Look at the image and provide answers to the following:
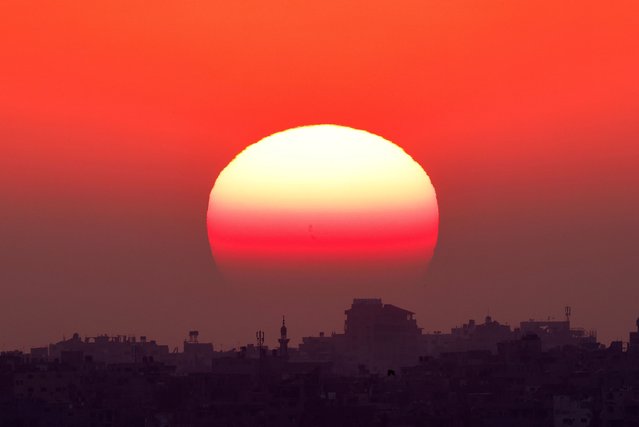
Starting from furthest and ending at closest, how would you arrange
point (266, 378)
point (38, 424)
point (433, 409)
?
1. point (266, 378)
2. point (433, 409)
3. point (38, 424)

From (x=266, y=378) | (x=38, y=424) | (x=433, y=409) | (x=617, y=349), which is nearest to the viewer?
(x=38, y=424)

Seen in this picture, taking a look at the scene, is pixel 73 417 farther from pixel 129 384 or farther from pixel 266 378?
pixel 266 378

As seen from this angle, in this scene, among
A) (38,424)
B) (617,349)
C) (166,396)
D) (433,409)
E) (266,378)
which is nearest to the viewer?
(38,424)

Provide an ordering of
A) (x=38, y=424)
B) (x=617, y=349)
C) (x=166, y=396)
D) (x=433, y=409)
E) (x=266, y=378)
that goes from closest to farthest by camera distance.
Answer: (x=38, y=424)
(x=433, y=409)
(x=166, y=396)
(x=266, y=378)
(x=617, y=349)

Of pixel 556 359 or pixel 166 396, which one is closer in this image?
pixel 166 396

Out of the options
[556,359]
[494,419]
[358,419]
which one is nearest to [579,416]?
[494,419]

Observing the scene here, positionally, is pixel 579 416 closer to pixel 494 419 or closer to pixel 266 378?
pixel 494 419

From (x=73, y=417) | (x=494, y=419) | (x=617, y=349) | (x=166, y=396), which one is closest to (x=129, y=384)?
(x=166, y=396)

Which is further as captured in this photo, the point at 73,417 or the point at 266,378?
the point at 266,378
